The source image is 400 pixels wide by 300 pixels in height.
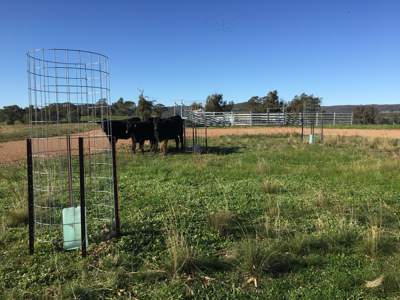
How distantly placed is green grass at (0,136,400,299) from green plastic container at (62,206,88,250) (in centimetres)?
12

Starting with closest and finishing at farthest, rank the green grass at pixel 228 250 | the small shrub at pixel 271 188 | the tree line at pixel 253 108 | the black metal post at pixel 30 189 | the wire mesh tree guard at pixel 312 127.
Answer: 1. the green grass at pixel 228 250
2. the black metal post at pixel 30 189
3. the small shrub at pixel 271 188
4. the wire mesh tree guard at pixel 312 127
5. the tree line at pixel 253 108

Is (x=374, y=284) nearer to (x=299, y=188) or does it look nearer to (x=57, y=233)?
(x=57, y=233)

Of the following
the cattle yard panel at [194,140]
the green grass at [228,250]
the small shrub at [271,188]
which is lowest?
the green grass at [228,250]

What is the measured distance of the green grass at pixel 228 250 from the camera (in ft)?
13.8

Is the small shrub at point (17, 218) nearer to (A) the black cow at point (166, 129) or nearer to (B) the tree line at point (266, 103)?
(A) the black cow at point (166, 129)

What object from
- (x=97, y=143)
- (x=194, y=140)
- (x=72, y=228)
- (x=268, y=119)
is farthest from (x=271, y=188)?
(x=268, y=119)

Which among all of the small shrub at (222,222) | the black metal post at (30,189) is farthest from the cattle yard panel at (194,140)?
the black metal post at (30,189)

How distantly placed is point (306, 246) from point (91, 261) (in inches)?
95.4

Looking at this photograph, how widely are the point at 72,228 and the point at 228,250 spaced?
181cm

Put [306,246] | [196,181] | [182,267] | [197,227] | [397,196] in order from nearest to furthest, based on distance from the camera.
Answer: [182,267], [306,246], [197,227], [397,196], [196,181]

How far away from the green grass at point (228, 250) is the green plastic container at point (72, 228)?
12 centimetres

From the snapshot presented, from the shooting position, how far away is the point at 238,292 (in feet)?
13.6

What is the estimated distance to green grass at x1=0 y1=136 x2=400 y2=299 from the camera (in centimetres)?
422

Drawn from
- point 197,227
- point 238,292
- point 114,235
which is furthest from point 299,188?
point 238,292
